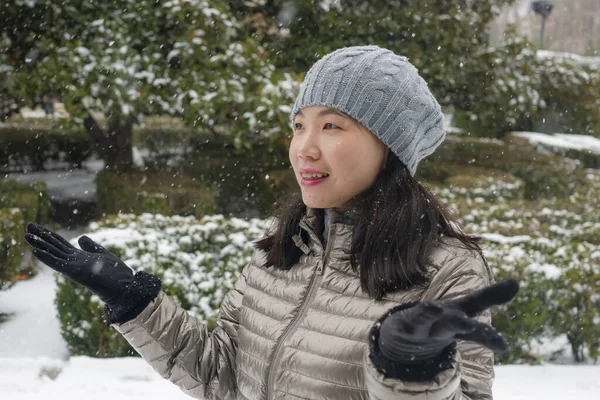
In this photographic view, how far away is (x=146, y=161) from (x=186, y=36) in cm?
266

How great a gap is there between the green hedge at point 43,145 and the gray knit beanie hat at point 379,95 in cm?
763

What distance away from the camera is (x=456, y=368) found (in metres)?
1.12

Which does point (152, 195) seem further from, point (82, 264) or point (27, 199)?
point (82, 264)

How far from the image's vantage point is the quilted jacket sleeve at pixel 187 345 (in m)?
1.61

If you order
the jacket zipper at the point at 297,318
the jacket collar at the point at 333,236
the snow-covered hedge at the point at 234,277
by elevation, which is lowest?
the snow-covered hedge at the point at 234,277

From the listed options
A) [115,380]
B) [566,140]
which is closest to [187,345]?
[115,380]

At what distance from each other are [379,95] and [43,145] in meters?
8.28

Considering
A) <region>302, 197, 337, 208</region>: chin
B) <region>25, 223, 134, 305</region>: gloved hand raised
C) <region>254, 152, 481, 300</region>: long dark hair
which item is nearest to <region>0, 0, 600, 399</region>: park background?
<region>254, 152, 481, 300</region>: long dark hair

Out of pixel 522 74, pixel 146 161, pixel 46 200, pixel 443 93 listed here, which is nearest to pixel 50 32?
pixel 46 200

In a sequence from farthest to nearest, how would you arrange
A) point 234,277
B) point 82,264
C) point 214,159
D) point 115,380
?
1. point 214,159
2. point 234,277
3. point 115,380
4. point 82,264

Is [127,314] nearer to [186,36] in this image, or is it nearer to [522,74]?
[186,36]

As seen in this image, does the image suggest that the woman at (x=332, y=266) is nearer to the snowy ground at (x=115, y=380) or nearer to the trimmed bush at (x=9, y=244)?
the snowy ground at (x=115, y=380)

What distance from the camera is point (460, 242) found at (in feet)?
4.75

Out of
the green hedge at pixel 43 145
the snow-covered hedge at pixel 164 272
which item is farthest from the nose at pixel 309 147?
the green hedge at pixel 43 145
